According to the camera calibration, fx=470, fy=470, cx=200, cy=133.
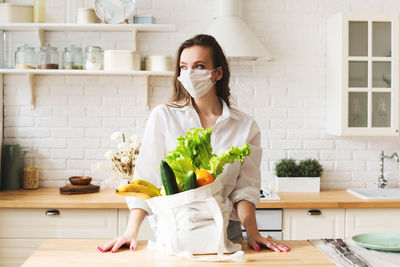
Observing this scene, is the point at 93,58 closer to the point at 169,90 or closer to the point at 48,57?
the point at 48,57

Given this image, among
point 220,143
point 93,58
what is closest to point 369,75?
point 220,143

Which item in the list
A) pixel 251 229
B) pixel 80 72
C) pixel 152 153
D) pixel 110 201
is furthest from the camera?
pixel 80 72

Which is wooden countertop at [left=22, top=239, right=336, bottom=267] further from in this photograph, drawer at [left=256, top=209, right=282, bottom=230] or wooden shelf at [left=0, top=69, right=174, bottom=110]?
wooden shelf at [left=0, top=69, right=174, bottom=110]

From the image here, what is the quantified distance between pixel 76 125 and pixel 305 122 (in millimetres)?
1773

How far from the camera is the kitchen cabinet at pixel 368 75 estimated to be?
3348 mm

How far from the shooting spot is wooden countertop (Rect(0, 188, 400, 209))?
9.89 feet

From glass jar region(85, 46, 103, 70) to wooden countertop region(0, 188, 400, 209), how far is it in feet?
2.98

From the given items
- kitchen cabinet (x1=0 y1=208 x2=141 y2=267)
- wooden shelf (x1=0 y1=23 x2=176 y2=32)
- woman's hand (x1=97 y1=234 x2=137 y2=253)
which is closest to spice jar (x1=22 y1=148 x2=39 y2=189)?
kitchen cabinet (x1=0 y1=208 x2=141 y2=267)

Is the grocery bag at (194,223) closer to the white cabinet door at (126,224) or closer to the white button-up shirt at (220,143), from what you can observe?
the white button-up shirt at (220,143)

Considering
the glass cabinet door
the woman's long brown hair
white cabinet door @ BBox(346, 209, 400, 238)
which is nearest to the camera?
the woman's long brown hair

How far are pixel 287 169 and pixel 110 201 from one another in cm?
131

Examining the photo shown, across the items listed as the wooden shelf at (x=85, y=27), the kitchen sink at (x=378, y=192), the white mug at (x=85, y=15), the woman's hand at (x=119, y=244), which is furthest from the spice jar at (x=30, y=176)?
the kitchen sink at (x=378, y=192)

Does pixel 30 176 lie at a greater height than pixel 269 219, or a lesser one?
greater

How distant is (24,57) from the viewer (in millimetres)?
3389
